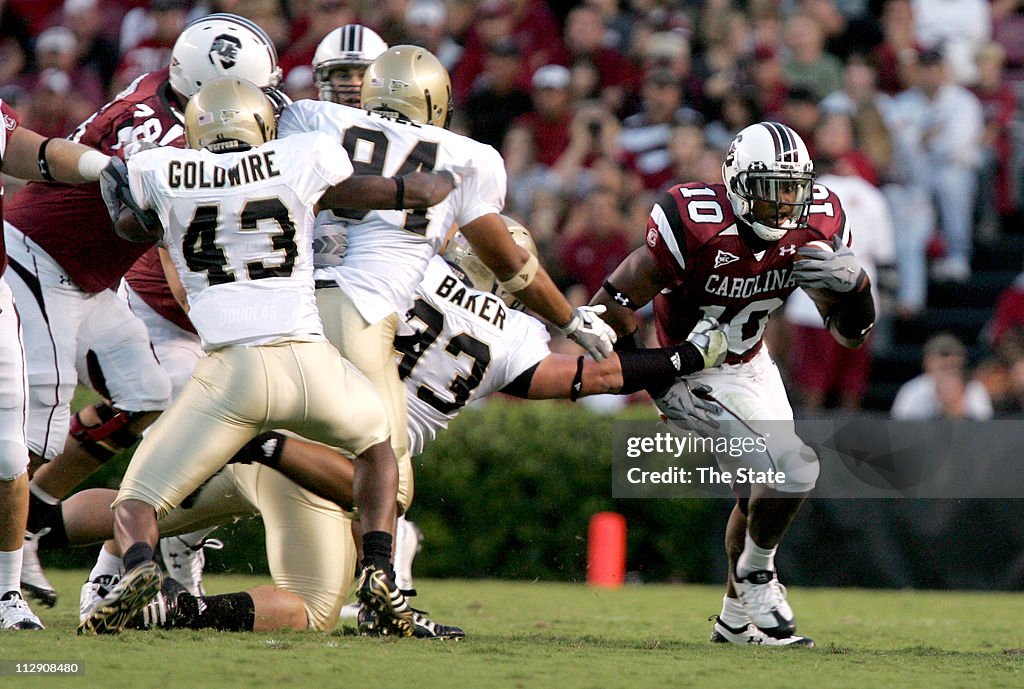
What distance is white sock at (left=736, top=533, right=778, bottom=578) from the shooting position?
6.24m

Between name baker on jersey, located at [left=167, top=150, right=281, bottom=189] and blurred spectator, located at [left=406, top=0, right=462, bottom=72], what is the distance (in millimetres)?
7689

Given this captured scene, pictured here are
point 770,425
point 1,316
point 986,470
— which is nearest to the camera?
point 1,316

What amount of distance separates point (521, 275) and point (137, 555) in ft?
5.85

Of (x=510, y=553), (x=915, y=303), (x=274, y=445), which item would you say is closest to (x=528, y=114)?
(x=915, y=303)

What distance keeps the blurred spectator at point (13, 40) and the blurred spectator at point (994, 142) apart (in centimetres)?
861

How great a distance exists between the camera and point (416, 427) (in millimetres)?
6148

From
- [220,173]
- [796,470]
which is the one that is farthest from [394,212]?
[796,470]

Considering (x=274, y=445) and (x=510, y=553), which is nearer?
(x=274, y=445)

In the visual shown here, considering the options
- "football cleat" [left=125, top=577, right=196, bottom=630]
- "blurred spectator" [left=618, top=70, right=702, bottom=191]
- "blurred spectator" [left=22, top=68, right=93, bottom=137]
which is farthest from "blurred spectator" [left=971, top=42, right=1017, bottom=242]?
"football cleat" [left=125, top=577, right=196, bottom=630]

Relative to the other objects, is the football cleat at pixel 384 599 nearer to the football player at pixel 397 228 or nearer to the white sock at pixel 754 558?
the football player at pixel 397 228

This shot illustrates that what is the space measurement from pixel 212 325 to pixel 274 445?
1.89 feet

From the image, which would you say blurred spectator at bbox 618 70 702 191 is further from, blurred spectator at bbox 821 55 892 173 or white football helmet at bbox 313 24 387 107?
white football helmet at bbox 313 24 387 107

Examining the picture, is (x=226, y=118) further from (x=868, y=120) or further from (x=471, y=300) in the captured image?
(x=868, y=120)

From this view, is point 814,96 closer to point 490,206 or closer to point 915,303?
point 915,303
